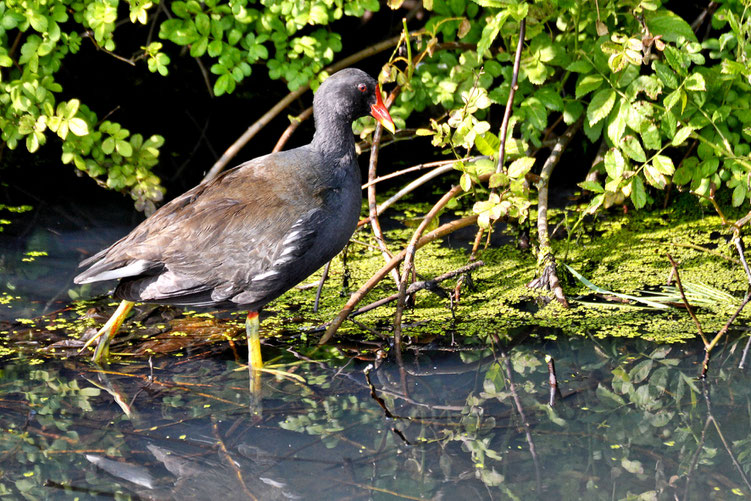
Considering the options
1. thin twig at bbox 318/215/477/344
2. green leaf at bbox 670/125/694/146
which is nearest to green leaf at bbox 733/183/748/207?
green leaf at bbox 670/125/694/146

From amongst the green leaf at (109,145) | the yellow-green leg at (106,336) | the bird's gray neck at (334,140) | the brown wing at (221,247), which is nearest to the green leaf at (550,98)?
the bird's gray neck at (334,140)

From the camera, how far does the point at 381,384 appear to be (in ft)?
10.1

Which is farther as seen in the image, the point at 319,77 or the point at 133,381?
the point at 319,77

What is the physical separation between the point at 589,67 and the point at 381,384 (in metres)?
1.64

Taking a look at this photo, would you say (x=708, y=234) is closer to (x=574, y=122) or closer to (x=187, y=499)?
(x=574, y=122)

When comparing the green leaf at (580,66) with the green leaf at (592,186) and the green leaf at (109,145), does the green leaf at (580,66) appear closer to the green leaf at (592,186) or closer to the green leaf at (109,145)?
the green leaf at (592,186)

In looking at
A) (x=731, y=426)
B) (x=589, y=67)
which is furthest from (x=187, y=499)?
(x=589, y=67)

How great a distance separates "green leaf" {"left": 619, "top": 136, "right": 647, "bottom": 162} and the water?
765 mm

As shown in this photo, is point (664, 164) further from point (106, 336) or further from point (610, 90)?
point (106, 336)

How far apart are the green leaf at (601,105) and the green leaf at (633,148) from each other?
140 millimetres

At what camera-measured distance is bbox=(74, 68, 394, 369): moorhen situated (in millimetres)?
3129

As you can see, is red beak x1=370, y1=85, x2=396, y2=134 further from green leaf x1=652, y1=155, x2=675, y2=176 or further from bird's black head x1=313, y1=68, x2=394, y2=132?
green leaf x1=652, y1=155, x2=675, y2=176

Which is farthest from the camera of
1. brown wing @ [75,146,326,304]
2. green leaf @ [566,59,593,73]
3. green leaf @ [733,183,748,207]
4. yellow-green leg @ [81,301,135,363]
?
green leaf @ [733,183,748,207]

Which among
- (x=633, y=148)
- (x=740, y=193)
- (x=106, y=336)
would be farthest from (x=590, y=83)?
(x=106, y=336)
